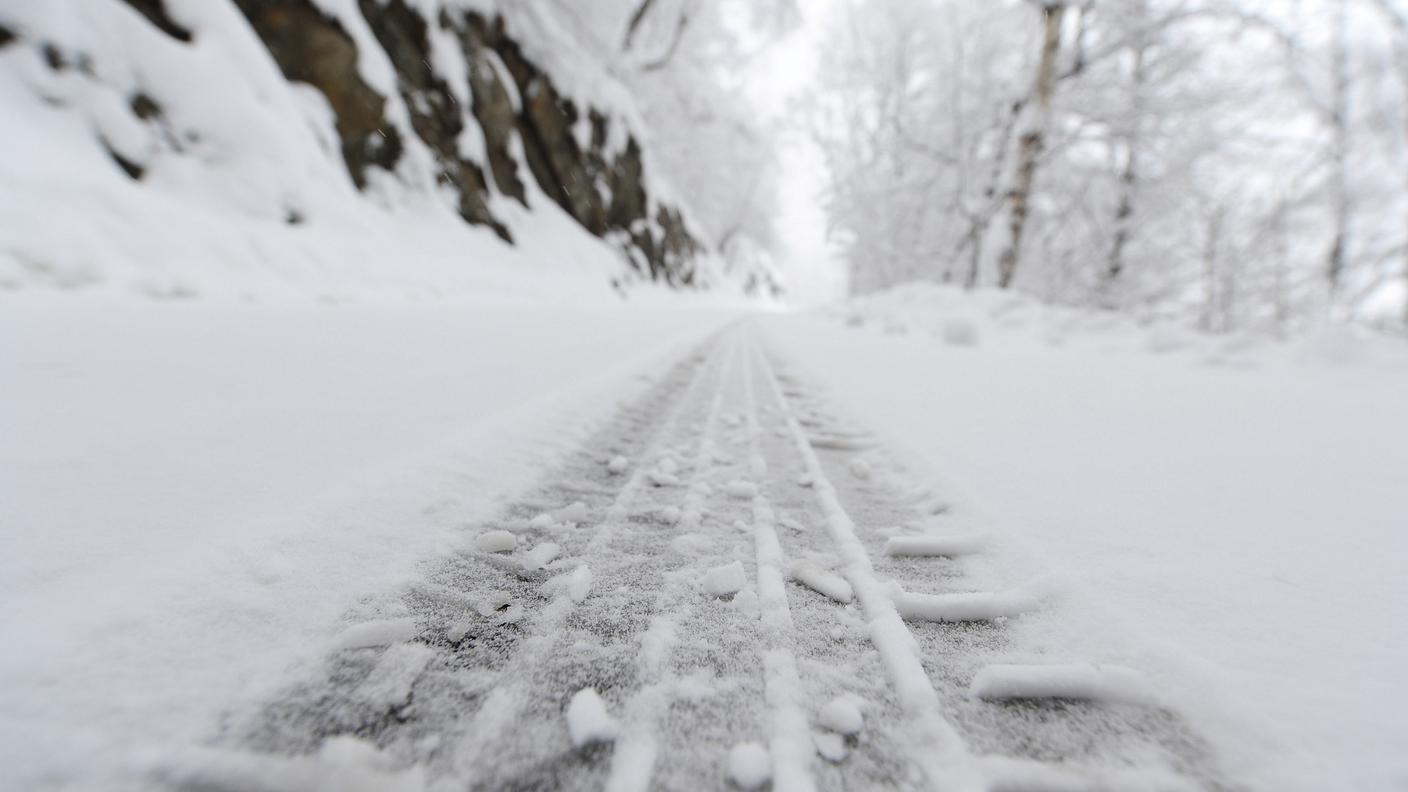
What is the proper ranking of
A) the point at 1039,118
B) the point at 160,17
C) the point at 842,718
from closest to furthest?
the point at 842,718
the point at 160,17
the point at 1039,118

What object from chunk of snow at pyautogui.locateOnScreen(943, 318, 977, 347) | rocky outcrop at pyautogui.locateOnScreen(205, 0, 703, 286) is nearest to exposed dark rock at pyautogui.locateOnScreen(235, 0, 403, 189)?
rocky outcrop at pyautogui.locateOnScreen(205, 0, 703, 286)

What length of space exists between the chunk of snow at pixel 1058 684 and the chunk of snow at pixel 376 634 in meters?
0.84

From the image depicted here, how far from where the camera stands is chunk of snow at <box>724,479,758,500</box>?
4.95 ft

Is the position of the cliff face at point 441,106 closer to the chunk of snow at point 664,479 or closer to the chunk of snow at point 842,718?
the chunk of snow at point 664,479

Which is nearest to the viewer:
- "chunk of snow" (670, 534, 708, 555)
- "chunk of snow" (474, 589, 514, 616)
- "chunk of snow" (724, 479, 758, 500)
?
"chunk of snow" (474, 589, 514, 616)

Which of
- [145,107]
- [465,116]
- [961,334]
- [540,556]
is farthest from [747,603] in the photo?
[465,116]

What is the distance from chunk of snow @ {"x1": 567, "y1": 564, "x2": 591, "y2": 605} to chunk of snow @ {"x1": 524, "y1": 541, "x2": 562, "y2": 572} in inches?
3.1

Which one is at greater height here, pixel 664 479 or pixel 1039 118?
pixel 1039 118

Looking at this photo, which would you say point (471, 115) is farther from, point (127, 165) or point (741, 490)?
point (741, 490)

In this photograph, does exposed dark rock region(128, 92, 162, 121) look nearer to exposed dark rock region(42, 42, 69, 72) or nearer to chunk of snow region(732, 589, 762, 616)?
exposed dark rock region(42, 42, 69, 72)

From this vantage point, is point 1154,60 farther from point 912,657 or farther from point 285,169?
point 285,169

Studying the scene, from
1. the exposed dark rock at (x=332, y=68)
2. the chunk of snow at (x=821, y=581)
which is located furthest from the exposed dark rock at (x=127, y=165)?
the chunk of snow at (x=821, y=581)

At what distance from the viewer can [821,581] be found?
Answer: 105cm

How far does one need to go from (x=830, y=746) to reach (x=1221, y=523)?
118 centimetres
